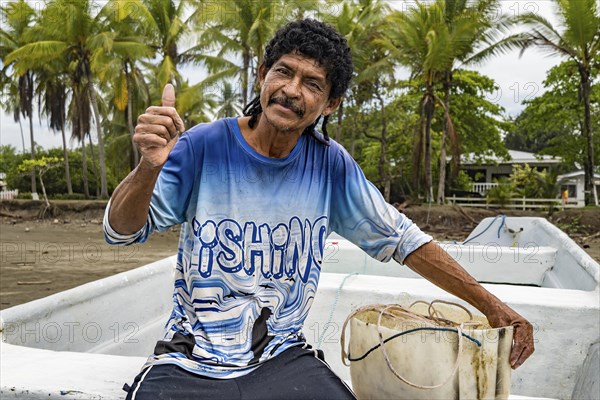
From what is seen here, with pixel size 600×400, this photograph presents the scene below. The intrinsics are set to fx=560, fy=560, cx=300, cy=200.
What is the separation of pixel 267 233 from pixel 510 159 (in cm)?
2475

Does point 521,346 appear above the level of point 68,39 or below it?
below

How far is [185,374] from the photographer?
1557 mm

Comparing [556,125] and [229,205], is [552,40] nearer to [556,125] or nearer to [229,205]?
[556,125]

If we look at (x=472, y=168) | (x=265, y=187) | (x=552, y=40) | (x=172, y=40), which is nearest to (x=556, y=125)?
(x=552, y=40)

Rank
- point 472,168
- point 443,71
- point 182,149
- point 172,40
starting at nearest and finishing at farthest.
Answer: point 182,149
point 443,71
point 172,40
point 472,168

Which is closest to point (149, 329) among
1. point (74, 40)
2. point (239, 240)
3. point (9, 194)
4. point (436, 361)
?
point (239, 240)

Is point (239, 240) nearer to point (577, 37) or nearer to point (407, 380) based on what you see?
point (407, 380)

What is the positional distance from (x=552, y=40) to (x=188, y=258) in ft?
58.9

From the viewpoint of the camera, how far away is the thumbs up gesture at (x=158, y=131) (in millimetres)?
1434

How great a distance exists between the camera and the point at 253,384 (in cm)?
157

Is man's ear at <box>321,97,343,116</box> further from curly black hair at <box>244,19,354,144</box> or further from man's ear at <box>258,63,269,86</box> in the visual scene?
man's ear at <box>258,63,269,86</box>

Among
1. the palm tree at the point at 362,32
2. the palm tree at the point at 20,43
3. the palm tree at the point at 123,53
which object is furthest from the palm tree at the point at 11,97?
the palm tree at the point at 362,32

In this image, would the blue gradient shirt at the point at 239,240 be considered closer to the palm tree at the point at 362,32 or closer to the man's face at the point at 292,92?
the man's face at the point at 292,92

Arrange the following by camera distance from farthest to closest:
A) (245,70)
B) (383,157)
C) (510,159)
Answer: (510,159) → (245,70) → (383,157)
